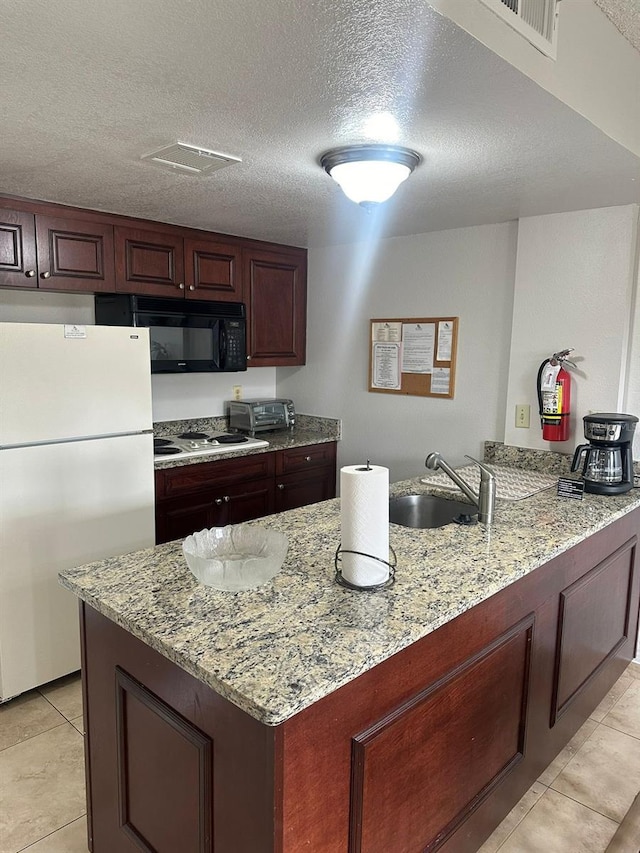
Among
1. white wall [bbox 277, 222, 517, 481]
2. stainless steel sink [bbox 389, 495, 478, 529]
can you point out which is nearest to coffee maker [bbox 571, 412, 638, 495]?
stainless steel sink [bbox 389, 495, 478, 529]

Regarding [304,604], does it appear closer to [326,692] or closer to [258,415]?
[326,692]

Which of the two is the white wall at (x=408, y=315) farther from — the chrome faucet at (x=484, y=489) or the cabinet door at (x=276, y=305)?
the chrome faucet at (x=484, y=489)

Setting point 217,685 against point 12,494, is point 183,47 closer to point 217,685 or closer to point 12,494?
point 217,685

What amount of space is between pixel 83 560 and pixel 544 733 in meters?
1.91

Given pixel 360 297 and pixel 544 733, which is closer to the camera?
pixel 544 733

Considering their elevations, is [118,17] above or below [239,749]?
above

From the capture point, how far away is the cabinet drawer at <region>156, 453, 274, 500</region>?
2910mm

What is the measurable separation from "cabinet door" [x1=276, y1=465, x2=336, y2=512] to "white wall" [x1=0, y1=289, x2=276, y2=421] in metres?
0.72

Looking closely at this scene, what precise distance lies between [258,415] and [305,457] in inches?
16.8

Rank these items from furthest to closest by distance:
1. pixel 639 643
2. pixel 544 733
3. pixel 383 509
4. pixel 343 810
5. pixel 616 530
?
pixel 639 643
pixel 616 530
pixel 544 733
pixel 383 509
pixel 343 810

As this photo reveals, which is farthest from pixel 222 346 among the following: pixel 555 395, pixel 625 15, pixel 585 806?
pixel 585 806

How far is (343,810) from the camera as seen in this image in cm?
→ 116

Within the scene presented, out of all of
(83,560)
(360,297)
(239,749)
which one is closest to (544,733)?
(239,749)

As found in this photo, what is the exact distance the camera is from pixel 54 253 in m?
2.66
